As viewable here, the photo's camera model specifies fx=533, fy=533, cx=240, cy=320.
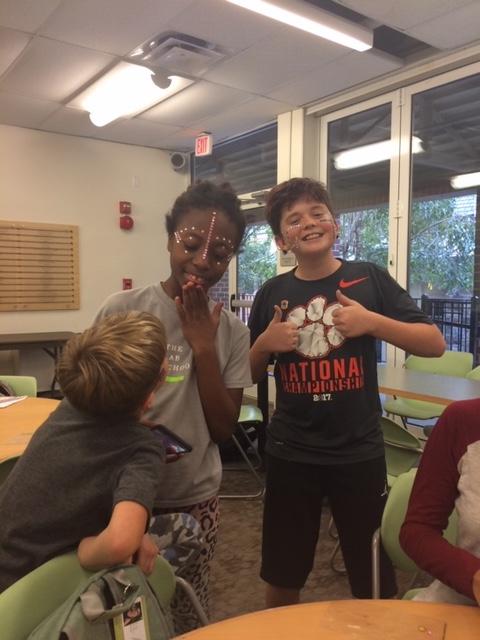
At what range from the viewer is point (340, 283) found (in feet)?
4.85

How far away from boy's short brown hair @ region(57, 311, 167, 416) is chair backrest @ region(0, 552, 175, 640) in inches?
10.5

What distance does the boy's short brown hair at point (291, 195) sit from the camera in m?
1.50

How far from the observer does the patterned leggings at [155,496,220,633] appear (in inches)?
48.1

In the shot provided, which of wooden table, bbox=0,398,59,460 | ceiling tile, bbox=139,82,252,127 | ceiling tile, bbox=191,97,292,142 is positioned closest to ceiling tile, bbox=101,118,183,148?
ceiling tile, bbox=139,82,252,127

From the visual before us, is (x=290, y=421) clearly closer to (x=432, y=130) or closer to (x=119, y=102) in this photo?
(x=432, y=130)

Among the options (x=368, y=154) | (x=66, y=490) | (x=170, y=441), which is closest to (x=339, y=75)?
(x=368, y=154)

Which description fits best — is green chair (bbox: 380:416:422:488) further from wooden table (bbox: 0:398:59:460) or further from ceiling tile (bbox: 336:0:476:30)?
ceiling tile (bbox: 336:0:476:30)

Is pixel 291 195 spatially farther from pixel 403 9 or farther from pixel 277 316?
pixel 403 9

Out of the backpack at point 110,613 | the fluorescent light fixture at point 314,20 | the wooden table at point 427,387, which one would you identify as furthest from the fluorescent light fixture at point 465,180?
the backpack at point 110,613

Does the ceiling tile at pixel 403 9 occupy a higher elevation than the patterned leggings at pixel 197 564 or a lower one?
higher

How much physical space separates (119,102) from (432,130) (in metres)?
2.64

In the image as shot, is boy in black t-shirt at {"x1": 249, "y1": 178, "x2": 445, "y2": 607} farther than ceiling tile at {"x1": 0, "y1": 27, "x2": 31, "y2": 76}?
No

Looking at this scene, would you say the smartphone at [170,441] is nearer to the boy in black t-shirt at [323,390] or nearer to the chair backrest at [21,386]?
the boy in black t-shirt at [323,390]

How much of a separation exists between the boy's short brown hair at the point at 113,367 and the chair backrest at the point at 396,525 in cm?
68
